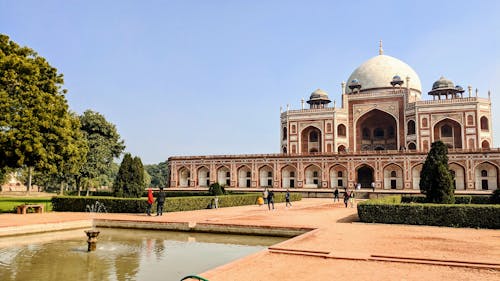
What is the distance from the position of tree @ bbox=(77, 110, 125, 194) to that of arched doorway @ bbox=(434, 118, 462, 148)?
33.1 meters

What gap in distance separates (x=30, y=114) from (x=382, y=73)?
44.0m

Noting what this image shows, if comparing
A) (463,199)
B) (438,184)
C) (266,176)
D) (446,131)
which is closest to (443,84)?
(446,131)

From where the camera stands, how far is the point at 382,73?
52.4m

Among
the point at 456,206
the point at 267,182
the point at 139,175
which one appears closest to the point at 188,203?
the point at 139,175

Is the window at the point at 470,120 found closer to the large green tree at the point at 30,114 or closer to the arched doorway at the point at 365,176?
the arched doorway at the point at 365,176

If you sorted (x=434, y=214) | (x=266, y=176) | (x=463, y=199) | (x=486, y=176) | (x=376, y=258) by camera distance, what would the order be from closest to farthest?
(x=376, y=258)
(x=434, y=214)
(x=463, y=199)
(x=486, y=176)
(x=266, y=176)

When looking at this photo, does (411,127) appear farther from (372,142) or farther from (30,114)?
(30,114)

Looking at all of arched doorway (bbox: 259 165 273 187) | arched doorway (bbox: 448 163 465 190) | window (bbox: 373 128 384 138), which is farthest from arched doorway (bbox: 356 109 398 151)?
arched doorway (bbox: 259 165 273 187)

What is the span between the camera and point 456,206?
13.2m

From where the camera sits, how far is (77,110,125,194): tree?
3381 cm

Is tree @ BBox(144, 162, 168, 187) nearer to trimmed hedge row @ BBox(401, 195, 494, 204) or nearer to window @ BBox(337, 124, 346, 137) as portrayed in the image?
window @ BBox(337, 124, 346, 137)

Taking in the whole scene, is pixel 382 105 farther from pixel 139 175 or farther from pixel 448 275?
pixel 448 275

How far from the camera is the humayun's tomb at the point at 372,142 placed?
127 ft

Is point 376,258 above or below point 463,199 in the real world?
below
